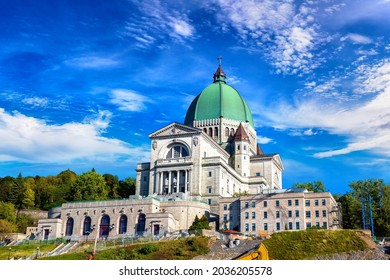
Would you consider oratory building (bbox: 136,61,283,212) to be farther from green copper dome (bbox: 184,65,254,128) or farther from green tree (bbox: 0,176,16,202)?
green tree (bbox: 0,176,16,202)

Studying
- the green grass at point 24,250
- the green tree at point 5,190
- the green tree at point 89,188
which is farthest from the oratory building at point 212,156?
the green tree at point 5,190

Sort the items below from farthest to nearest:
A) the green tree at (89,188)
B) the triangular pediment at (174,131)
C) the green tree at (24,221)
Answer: the green tree at (89,188)
the triangular pediment at (174,131)
the green tree at (24,221)

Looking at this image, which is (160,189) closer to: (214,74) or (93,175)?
(93,175)

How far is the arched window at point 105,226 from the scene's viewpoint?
256 ft

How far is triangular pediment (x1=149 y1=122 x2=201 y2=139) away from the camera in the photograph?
8894cm

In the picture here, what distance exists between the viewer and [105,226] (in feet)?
258

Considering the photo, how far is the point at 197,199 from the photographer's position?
275 ft

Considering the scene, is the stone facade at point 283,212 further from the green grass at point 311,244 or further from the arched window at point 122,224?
the arched window at point 122,224

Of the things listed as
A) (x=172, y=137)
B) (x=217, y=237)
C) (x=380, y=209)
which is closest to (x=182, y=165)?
(x=172, y=137)

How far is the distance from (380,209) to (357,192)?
857cm

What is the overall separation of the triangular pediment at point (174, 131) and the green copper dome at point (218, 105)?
615 inches

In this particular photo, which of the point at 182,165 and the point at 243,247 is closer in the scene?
the point at 243,247

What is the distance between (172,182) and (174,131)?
8742mm

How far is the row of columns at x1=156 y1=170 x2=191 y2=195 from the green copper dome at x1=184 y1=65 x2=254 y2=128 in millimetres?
20034
